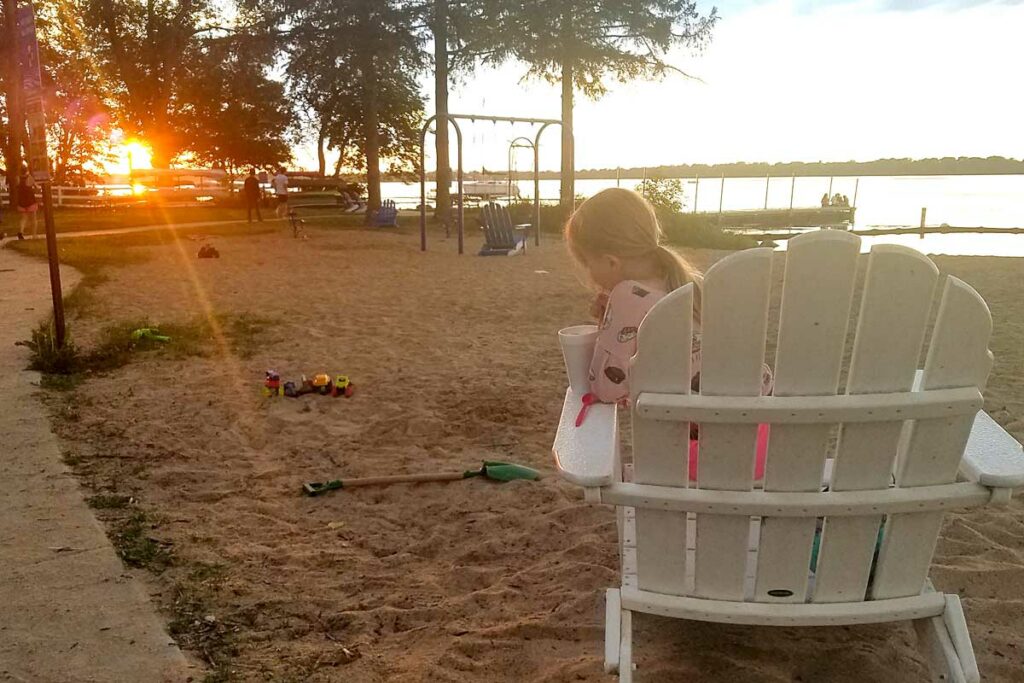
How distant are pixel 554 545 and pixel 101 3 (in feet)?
123

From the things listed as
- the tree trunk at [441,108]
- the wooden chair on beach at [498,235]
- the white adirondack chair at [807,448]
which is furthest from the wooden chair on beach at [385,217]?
the white adirondack chair at [807,448]

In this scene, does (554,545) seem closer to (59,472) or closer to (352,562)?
(352,562)

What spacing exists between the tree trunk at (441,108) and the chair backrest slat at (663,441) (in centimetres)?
1972

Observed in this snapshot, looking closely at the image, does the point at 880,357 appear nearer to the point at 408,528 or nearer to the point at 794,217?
the point at 408,528

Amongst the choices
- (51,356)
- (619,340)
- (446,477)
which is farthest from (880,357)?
(51,356)

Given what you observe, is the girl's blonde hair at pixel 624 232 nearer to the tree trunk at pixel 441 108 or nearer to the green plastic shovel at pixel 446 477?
the green plastic shovel at pixel 446 477

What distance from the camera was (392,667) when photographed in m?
2.59

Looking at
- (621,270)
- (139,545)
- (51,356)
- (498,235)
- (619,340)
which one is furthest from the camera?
(498,235)

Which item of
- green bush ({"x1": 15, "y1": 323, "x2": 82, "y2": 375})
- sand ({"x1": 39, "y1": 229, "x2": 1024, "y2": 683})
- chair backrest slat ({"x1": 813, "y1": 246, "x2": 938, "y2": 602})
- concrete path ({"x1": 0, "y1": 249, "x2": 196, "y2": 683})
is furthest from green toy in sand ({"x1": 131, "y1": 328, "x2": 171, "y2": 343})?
chair backrest slat ({"x1": 813, "y1": 246, "x2": 938, "y2": 602})

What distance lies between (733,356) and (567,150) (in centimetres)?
2426

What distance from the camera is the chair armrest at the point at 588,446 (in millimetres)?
1964

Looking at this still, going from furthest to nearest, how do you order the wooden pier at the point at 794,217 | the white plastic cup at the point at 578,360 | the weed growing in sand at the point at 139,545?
the wooden pier at the point at 794,217 < the weed growing in sand at the point at 139,545 < the white plastic cup at the point at 578,360

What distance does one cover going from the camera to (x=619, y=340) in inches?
95.0

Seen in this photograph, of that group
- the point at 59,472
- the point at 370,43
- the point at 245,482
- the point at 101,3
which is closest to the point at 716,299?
the point at 245,482
